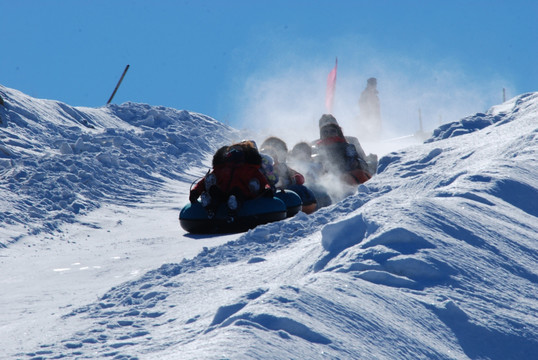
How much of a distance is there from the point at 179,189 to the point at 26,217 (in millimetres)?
5860

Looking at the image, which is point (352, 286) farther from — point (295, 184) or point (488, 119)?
point (488, 119)

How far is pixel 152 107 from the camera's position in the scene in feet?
87.2

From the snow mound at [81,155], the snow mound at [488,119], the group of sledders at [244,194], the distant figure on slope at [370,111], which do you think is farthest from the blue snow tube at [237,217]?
the distant figure on slope at [370,111]

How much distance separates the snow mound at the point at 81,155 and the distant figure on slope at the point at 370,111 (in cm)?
1267

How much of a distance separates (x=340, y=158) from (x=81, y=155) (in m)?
6.84

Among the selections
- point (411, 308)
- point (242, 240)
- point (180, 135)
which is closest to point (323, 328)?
point (411, 308)

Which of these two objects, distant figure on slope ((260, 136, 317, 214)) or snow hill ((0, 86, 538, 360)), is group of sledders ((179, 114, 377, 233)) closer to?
distant figure on slope ((260, 136, 317, 214))

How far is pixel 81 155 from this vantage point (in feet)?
51.4

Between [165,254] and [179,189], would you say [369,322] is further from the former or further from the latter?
[179,189]

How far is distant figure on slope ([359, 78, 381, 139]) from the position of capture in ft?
122

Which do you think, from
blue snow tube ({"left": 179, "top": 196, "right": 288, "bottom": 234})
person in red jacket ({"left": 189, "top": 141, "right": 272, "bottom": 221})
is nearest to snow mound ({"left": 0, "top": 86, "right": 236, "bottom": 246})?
blue snow tube ({"left": 179, "top": 196, "right": 288, "bottom": 234})

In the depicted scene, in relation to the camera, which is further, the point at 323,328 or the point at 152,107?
the point at 152,107

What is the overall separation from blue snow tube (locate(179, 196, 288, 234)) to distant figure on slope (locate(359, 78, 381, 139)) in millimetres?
27984

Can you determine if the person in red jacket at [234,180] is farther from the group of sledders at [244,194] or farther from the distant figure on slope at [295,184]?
the distant figure on slope at [295,184]
